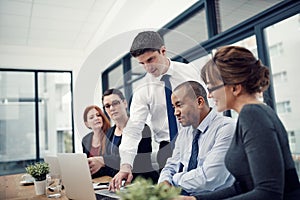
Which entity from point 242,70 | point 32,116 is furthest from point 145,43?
point 32,116

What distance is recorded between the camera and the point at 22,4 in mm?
3324

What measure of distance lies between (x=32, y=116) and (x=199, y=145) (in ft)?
14.3

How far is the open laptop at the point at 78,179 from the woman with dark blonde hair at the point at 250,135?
50 centimetres

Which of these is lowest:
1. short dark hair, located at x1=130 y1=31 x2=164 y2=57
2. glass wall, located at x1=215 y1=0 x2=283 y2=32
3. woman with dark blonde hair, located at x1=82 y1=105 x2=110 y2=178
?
woman with dark blonde hair, located at x1=82 y1=105 x2=110 y2=178

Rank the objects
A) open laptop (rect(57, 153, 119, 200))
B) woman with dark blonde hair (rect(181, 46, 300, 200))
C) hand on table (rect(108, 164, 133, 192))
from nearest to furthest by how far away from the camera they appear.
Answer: woman with dark blonde hair (rect(181, 46, 300, 200)) < open laptop (rect(57, 153, 119, 200)) < hand on table (rect(108, 164, 133, 192))

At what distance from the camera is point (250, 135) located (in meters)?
0.89

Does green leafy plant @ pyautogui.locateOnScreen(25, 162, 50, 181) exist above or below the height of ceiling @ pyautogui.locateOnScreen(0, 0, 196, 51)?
below

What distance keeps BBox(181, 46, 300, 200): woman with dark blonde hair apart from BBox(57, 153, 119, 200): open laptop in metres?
0.50

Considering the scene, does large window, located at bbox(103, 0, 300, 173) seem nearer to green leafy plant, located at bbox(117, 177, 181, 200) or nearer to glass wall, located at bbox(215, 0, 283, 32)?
glass wall, located at bbox(215, 0, 283, 32)

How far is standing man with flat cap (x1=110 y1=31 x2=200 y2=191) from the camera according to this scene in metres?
1.57

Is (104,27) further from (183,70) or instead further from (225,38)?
(183,70)

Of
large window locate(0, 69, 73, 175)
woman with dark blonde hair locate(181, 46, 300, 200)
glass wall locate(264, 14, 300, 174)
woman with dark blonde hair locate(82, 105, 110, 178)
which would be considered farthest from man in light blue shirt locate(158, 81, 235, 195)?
large window locate(0, 69, 73, 175)

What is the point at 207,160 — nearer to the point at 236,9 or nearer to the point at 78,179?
the point at 78,179

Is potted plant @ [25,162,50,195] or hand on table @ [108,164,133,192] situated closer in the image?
hand on table @ [108,164,133,192]
